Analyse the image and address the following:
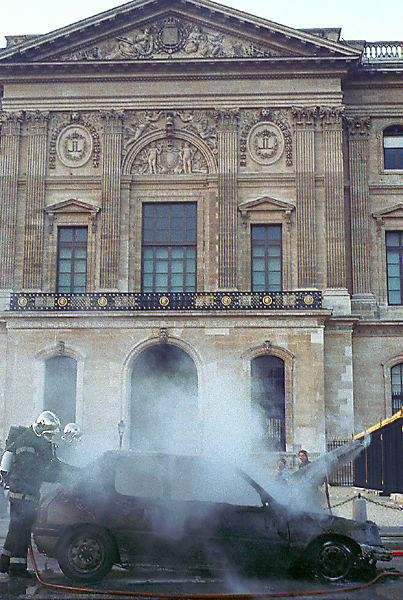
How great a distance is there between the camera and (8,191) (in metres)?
33.5

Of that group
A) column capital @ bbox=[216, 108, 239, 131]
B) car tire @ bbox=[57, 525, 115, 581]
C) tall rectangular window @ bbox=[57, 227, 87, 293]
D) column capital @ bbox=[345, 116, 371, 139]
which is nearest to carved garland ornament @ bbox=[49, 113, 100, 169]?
tall rectangular window @ bbox=[57, 227, 87, 293]

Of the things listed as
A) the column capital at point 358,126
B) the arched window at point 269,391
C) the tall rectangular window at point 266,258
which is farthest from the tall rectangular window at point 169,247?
the column capital at point 358,126

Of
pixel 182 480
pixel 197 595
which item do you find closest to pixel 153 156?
pixel 182 480

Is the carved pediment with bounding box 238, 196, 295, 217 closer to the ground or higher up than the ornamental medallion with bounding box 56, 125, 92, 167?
closer to the ground

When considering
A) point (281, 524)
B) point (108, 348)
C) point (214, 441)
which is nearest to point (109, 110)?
point (108, 348)

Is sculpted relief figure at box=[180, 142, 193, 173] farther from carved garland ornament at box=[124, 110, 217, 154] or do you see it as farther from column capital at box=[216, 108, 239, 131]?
column capital at box=[216, 108, 239, 131]

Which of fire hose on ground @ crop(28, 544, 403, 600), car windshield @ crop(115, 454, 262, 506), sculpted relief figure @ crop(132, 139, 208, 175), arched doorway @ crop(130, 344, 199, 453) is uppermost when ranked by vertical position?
sculpted relief figure @ crop(132, 139, 208, 175)

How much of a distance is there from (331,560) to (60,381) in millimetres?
→ 20902

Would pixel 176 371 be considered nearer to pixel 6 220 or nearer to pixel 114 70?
pixel 6 220

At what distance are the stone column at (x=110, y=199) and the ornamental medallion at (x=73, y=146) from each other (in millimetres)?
787

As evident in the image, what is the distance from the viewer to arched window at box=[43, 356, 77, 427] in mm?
31016

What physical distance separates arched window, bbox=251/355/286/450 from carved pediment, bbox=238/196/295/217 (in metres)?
5.86

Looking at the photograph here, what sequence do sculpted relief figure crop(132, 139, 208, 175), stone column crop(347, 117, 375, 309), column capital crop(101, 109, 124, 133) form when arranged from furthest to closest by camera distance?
column capital crop(101, 109, 124, 133), sculpted relief figure crop(132, 139, 208, 175), stone column crop(347, 117, 375, 309)

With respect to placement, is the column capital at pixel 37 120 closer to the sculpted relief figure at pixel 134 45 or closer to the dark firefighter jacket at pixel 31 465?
the sculpted relief figure at pixel 134 45
